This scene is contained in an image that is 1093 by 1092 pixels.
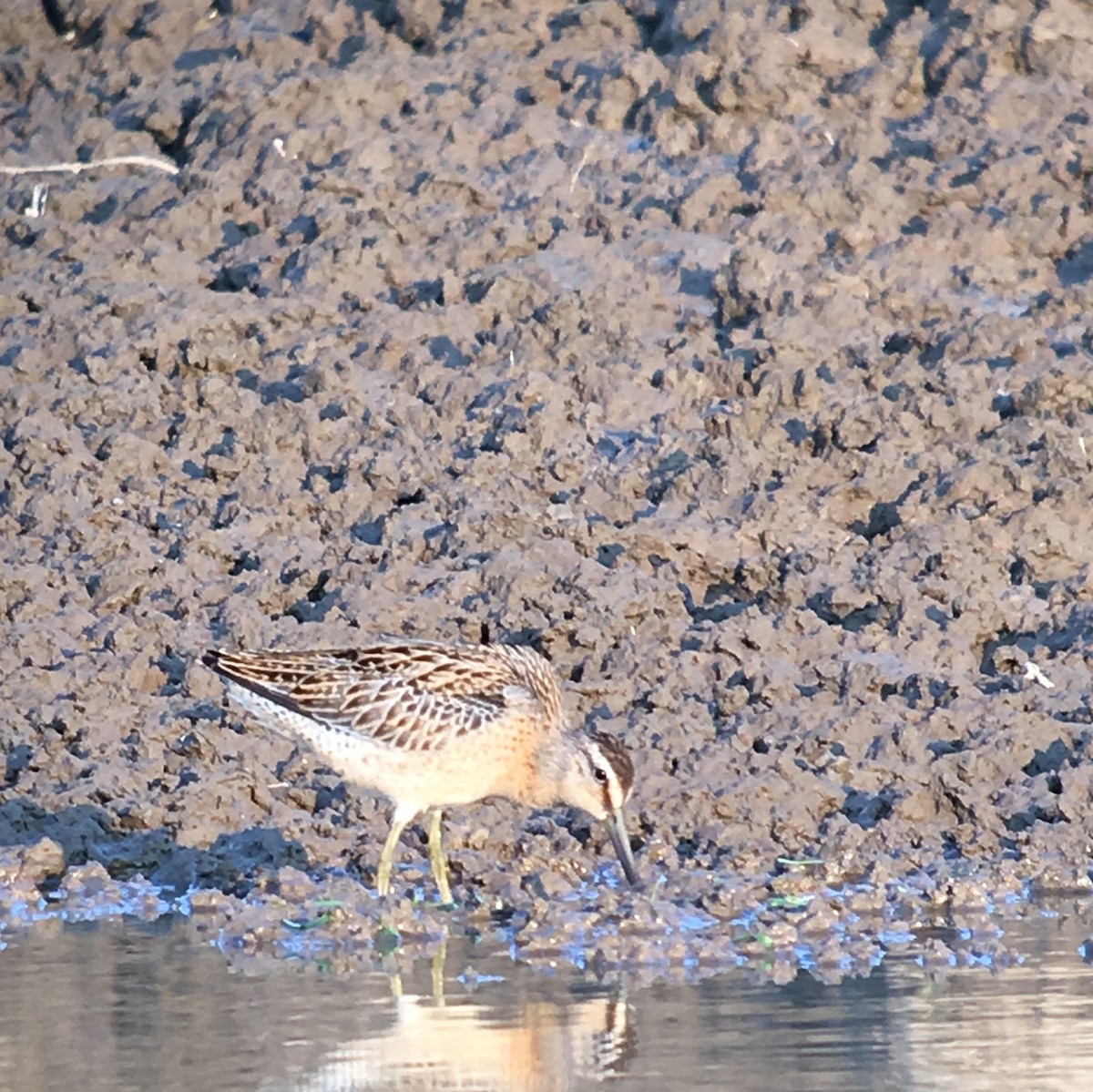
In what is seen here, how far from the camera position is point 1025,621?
1071 centimetres

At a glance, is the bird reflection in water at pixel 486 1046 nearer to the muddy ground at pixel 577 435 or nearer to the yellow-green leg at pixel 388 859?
the muddy ground at pixel 577 435

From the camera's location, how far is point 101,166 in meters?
14.9

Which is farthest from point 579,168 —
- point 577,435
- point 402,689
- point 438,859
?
point 438,859

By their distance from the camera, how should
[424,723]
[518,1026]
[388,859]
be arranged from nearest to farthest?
[518,1026], [388,859], [424,723]

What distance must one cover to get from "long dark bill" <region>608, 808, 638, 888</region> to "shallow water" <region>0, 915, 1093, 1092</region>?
2.50 ft

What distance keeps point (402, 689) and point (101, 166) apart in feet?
20.6

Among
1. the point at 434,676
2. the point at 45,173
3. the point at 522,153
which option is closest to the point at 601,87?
the point at 522,153

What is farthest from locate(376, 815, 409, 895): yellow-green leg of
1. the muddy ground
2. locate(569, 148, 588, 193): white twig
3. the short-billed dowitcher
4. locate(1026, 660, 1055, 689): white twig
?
locate(569, 148, 588, 193): white twig

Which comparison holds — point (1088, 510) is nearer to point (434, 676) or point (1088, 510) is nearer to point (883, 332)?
point (883, 332)

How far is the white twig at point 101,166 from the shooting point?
48.4 ft

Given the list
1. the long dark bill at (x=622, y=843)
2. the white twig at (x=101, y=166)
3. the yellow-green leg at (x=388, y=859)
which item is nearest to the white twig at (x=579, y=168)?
the white twig at (x=101, y=166)

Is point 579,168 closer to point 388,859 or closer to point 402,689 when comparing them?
point 402,689

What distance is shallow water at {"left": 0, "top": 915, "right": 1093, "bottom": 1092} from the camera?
670 centimetres

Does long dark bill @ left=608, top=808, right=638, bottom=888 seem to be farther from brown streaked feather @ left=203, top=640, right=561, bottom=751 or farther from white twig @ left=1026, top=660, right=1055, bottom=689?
white twig @ left=1026, top=660, right=1055, bottom=689
